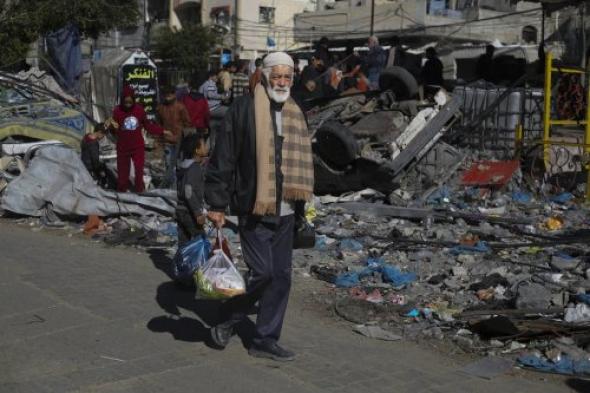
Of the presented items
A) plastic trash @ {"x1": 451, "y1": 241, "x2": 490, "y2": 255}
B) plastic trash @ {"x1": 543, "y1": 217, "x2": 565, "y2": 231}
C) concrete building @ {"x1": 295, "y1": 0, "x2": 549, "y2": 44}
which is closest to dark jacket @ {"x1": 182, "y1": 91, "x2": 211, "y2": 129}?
plastic trash @ {"x1": 543, "y1": 217, "x2": 565, "y2": 231}

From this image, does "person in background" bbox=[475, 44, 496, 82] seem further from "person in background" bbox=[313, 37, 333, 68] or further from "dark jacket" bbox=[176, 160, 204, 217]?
"dark jacket" bbox=[176, 160, 204, 217]

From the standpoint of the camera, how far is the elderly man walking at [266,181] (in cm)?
497

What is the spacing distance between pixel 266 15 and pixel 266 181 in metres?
54.7

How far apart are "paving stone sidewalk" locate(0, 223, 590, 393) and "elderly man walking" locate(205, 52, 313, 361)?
39 centimetres

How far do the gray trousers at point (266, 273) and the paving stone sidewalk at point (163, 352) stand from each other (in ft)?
0.89

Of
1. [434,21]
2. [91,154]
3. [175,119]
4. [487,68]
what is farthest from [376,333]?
[434,21]

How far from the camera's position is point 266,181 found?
493 cm

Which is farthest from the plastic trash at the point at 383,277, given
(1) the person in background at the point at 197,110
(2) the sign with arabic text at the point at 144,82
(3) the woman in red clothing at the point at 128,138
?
A: (2) the sign with arabic text at the point at 144,82

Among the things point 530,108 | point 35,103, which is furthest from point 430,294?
point 35,103

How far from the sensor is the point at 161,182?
493 inches

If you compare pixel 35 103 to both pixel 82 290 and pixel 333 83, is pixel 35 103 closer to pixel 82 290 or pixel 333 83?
pixel 333 83

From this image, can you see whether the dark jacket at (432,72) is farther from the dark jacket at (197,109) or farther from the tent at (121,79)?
the tent at (121,79)

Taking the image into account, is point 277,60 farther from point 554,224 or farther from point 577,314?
point 554,224

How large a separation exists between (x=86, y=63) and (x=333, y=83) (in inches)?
518
